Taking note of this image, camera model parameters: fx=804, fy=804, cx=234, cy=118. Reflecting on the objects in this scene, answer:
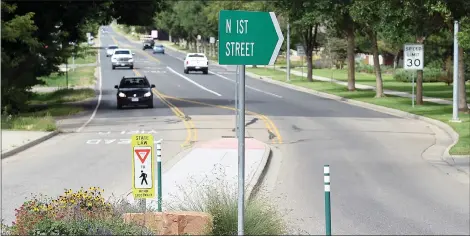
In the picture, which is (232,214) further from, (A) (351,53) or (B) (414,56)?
(A) (351,53)

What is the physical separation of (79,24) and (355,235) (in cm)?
2885

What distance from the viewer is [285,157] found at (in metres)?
20.2

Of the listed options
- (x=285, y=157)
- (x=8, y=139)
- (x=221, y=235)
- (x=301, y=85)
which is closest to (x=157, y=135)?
(x=8, y=139)

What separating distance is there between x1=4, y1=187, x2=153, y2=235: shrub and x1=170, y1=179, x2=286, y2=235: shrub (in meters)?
1.07

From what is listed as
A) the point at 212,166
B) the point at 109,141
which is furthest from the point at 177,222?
the point at 109,141

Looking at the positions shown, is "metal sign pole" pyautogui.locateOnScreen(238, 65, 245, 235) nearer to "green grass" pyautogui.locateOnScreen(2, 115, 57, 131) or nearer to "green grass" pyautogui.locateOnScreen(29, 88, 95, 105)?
"green grass" pyautogui.locateOnScreen(2, 115, 57, 131)

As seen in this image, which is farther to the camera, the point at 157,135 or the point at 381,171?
the point at 157,135

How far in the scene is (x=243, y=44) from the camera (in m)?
7.77

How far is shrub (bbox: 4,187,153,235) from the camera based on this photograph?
8.27m

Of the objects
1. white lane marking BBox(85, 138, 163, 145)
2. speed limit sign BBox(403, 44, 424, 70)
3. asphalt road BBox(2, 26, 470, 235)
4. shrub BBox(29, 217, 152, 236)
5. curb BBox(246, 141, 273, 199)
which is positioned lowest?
white lane marking BBox(85, 138, 163, 145)

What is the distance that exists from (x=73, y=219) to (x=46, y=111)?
26654 millimetres

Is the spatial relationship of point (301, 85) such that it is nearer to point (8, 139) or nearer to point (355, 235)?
point (8, 139)

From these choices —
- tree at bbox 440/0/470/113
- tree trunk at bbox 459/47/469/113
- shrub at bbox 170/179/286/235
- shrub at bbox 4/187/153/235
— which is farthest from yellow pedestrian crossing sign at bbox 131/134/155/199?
tree trunk at bbox 459/47/469/113

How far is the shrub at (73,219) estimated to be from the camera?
8273 mm
